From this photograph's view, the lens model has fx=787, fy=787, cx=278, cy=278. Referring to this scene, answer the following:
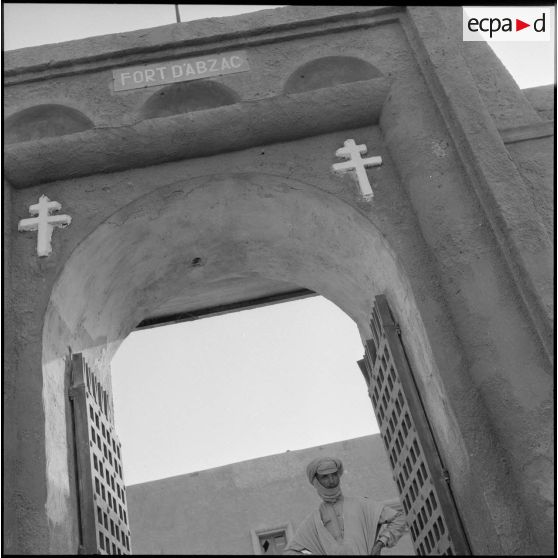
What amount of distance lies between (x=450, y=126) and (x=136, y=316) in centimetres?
283

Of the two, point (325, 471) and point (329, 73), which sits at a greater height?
point (329, 73)

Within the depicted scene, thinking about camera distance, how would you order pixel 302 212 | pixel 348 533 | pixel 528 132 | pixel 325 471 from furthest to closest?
pixel 302 212
pixel 528 132
pixel 325 471
pixel 348 533

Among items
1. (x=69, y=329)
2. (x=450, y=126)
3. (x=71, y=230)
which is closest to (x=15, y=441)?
(x=69, y=329)

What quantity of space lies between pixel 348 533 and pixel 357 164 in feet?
7.63

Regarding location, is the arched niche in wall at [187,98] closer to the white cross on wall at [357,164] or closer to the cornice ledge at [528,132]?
the white cross on wall at [357,164]

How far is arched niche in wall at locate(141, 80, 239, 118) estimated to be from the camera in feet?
18.2

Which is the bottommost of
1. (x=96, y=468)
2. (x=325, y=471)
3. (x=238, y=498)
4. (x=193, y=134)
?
(x=325, y=471)

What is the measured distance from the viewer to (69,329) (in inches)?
205

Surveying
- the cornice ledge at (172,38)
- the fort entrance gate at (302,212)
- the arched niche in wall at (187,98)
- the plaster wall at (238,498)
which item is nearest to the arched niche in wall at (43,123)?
the fort entrance gate at (302,212)

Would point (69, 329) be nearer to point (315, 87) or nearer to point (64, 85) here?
point (64, 85)

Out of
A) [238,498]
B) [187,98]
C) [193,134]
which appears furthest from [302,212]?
[238,498]

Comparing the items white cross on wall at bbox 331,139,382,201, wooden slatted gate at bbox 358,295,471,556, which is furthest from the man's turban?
white cross on wall at bbox 331,139,382,201

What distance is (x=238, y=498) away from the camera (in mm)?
14680

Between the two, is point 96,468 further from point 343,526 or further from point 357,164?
point 357,164
